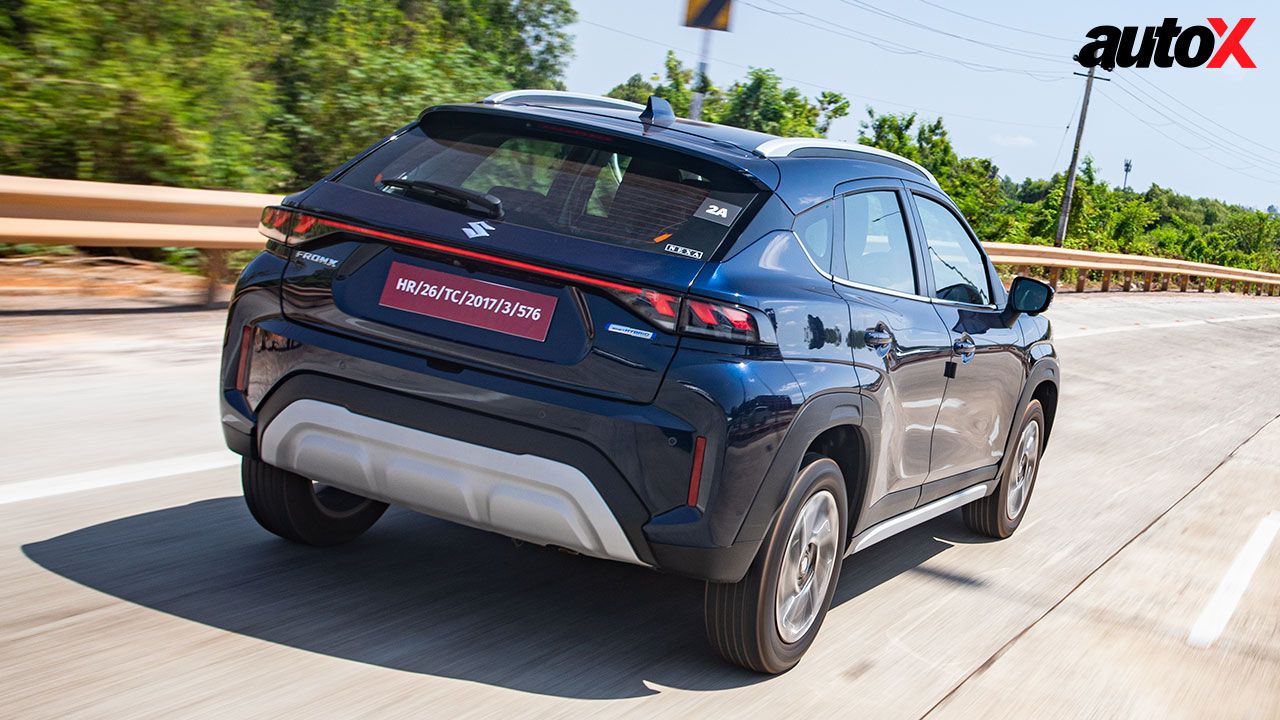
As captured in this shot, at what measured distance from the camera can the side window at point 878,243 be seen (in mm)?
4453

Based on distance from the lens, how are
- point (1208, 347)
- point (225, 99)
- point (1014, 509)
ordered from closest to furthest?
point (1014, 509) < point (225, 99) < point (1208, 347)

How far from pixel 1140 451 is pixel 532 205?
23.0ft

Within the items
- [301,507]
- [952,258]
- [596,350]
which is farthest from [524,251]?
[952,258]

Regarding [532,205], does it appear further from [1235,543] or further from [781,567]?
[1235,543]

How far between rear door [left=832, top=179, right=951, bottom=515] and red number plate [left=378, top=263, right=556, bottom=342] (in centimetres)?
106

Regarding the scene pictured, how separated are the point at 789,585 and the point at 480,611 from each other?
1.00 m

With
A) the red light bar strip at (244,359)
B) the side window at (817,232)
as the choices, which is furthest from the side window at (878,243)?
the red light bar strip at (244,359)

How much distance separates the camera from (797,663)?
14.0ft

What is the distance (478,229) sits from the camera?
12.4ft

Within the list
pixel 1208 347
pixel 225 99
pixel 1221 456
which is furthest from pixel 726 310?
pixel 1208 347

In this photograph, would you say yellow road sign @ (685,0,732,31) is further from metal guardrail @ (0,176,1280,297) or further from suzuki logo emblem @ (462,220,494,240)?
suzuki logo emblem @ (462,220,494,240)

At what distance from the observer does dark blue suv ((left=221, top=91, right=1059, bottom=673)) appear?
3.60m

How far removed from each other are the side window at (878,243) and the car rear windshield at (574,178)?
24.6 inches

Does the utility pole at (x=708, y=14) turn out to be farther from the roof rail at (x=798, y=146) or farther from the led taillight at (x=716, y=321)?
the led taillight at (x=716, y=321)
